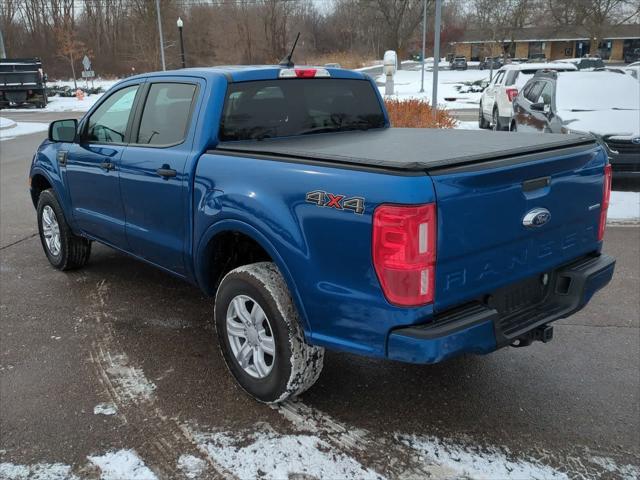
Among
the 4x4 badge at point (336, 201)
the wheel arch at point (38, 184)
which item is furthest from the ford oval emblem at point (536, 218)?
the wheel arch at point (38, 184)

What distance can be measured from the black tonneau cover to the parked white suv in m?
11.0

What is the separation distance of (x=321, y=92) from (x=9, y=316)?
3.01m

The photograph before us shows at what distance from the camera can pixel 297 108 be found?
13.7 feet

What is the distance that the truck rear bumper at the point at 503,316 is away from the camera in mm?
2590

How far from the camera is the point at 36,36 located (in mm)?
57188

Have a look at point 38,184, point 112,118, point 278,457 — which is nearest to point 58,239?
point 38,184

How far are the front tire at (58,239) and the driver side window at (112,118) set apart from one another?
994mm

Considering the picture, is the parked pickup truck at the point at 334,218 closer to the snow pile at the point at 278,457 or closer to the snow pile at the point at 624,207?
the snow pile at the point at 278,457

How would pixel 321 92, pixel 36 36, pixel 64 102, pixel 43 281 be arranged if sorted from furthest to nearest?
1. pixel 36 36
2. pixel 64 102
3. pixel 43 281
4. pixel 321 92

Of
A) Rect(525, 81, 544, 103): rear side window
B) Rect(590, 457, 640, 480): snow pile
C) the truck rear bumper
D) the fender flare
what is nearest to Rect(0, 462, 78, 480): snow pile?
the fender flare

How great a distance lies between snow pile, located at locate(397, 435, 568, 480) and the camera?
109 inches

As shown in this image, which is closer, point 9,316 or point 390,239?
point 390,239

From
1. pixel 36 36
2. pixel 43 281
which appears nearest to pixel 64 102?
pixel 36 36

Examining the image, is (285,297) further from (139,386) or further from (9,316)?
(9,316)
